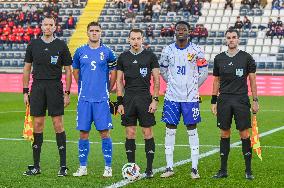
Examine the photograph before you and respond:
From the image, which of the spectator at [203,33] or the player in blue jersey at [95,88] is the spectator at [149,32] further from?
the player in blue jersey at [95,88]

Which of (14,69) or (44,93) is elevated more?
(44,93)

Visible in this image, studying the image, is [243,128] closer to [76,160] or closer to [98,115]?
[98,115]

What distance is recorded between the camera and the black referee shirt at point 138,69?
397 inches

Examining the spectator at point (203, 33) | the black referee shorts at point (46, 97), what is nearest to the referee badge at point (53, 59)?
the black referee shorts at point (46, 97)

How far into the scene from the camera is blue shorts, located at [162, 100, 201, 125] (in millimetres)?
10141

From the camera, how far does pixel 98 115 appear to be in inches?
402

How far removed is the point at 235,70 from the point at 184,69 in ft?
2.34

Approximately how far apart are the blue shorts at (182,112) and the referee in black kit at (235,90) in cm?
33

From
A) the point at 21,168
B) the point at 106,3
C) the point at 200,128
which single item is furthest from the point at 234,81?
the point at 106,3

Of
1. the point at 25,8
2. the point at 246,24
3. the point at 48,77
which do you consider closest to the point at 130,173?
the point at 48,77

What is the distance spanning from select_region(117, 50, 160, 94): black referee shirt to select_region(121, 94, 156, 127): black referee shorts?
0.31 feet

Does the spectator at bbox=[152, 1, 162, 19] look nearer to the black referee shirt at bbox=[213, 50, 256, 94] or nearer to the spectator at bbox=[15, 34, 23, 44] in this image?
the spectator at bbox=[15, 34, 23, 44]

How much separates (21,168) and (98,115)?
1.65 meters

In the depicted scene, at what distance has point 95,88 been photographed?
10.2 meters
